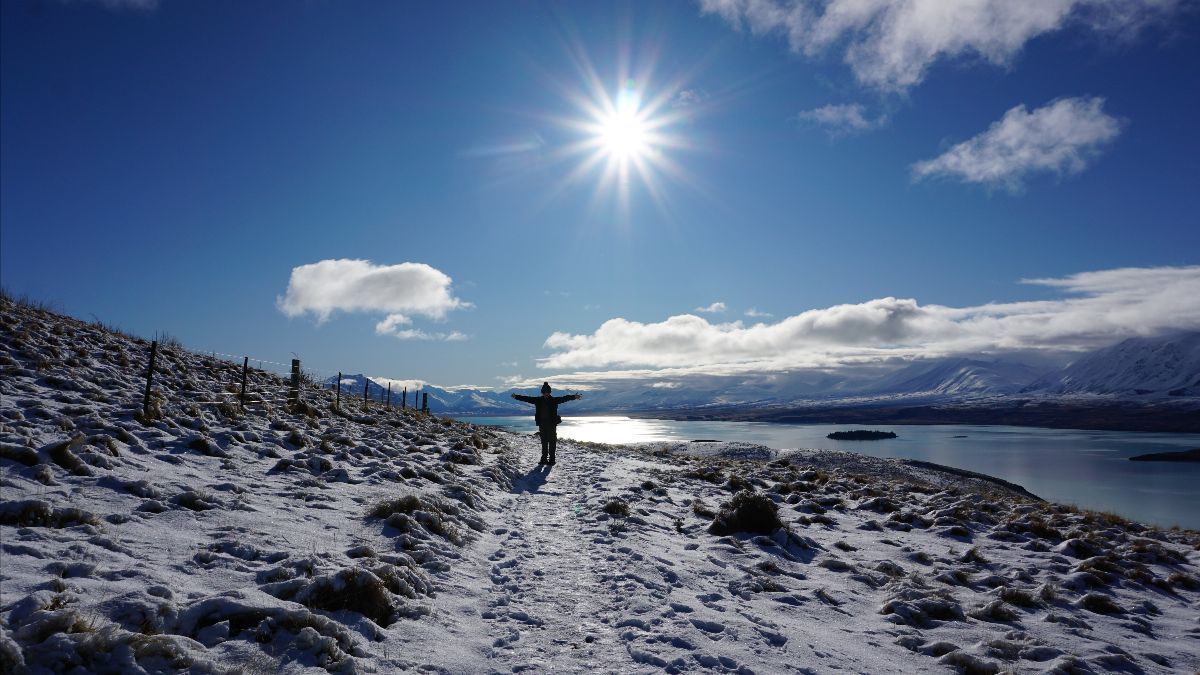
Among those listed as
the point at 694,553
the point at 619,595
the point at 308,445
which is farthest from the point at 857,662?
the point at 308,445

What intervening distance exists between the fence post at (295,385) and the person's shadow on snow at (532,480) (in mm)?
9010

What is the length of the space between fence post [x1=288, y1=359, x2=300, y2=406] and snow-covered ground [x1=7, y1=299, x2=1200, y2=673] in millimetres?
5135

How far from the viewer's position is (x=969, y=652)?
612 cm

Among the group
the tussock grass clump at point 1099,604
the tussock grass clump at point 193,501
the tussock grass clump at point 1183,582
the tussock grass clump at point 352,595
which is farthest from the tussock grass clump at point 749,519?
the tussock grass clump at point 193,501

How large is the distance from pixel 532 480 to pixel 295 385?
12.1m

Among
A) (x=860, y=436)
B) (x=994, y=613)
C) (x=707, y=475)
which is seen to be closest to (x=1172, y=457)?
(x=860, y=436)

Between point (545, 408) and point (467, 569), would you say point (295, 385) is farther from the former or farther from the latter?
point (467, 569)

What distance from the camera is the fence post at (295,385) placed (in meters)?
20.3

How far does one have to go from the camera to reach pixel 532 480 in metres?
17.0

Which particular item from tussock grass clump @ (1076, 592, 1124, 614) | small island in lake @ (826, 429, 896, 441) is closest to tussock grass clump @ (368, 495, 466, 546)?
tussock grass clump @ (1076, 592, 1124, 614)

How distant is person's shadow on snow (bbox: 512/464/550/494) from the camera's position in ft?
50.6

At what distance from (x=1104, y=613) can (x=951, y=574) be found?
6.23 ft

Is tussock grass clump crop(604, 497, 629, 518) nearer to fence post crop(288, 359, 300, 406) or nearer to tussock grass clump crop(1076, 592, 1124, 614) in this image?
tussock grass clump crop(1076, 592, 1124, 614)

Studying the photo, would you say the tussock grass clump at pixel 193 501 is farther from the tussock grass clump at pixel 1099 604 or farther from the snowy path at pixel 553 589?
the tussock grass clump at pixel 1099 604
